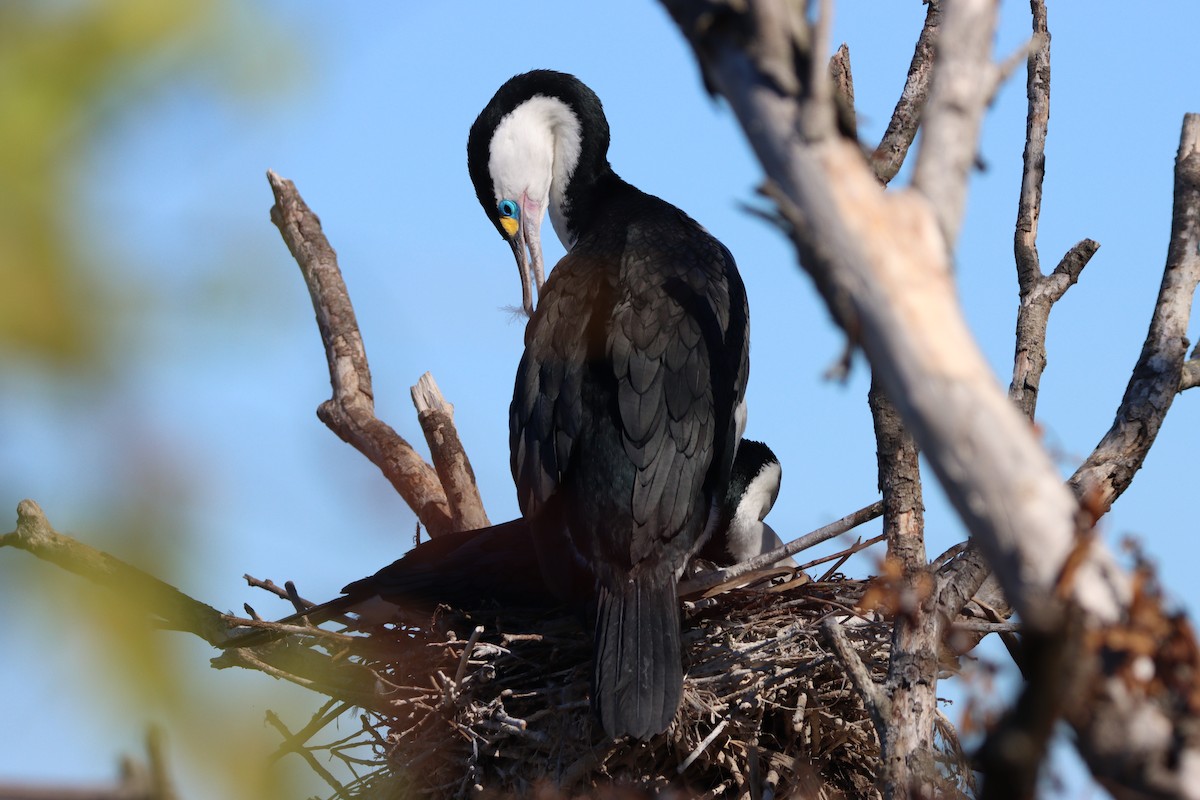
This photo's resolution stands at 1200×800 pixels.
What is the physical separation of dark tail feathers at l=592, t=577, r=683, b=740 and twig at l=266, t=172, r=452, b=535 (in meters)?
1.87

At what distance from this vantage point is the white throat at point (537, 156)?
5.17 m

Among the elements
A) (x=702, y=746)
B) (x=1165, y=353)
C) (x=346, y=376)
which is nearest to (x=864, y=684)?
(x=702, y=746)

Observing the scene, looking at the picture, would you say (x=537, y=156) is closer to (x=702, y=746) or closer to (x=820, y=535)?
(x=820, y=535)

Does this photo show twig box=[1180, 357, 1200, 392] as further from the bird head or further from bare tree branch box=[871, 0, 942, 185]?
the bird head

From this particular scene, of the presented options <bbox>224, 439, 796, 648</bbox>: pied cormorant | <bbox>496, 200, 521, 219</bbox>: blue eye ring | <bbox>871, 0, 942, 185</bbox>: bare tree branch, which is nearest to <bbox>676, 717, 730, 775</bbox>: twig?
<bbox>224, 439, 796, 648</bbox>: pied cormorant

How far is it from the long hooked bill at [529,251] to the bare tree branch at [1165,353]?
2.50m

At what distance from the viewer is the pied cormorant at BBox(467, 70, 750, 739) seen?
136 inches

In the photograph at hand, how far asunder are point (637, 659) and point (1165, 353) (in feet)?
5.25

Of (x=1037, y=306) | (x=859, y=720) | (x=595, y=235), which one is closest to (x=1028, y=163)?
(x=1037, y=306)

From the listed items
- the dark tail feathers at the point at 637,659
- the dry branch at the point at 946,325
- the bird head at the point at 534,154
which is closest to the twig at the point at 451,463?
the bird head at the point at 534,154

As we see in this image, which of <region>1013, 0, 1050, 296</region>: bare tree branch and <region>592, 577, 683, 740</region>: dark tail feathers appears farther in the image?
<region>1013, 0, 1050, 296</region>: bare tree branch

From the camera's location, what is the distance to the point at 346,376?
5520mm

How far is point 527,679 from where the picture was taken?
3859 mm

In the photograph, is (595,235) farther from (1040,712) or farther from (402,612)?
(1040,712)
